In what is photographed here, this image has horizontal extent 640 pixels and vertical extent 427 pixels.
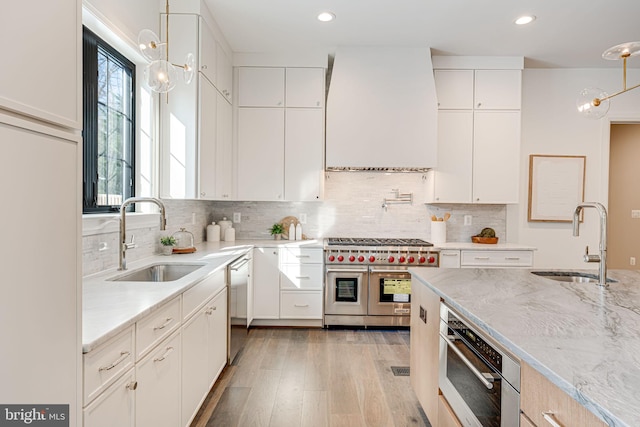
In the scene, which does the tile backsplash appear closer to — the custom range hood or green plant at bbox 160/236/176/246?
the custom range hood

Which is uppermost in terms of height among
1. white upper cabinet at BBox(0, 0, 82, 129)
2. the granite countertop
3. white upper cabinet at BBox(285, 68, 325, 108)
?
white upper cabinet at BBox(285, 68, 325, 108)

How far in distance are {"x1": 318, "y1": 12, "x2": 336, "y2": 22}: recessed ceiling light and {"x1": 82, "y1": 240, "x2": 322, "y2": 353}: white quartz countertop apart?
218 cm

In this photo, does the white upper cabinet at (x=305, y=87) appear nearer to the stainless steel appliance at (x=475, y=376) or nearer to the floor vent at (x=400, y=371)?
the floor vent at (x=400, y=371)

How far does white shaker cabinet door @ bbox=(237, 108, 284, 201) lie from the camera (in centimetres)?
396

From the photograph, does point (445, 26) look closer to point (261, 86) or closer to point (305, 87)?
point (305, 87)

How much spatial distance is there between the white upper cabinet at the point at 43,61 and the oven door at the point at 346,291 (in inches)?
120

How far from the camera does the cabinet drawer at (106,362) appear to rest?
42.2 inches

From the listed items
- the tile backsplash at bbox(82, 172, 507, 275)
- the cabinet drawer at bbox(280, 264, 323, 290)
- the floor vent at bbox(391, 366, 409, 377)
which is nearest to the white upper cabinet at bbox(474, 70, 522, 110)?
the tile backsplash at bbox(82, 172, 507, 275)

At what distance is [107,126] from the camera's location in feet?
7.79

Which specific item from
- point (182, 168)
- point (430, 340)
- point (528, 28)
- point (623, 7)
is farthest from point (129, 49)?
point (623, 7)

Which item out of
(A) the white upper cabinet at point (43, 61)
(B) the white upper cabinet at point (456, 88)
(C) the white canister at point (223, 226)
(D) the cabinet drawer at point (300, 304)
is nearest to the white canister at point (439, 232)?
(B) the white upper cabinet at point (456, 88)

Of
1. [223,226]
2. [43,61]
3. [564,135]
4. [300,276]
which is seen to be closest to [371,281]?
[300,276]

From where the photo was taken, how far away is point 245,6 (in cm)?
297

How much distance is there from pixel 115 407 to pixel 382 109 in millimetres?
3402
